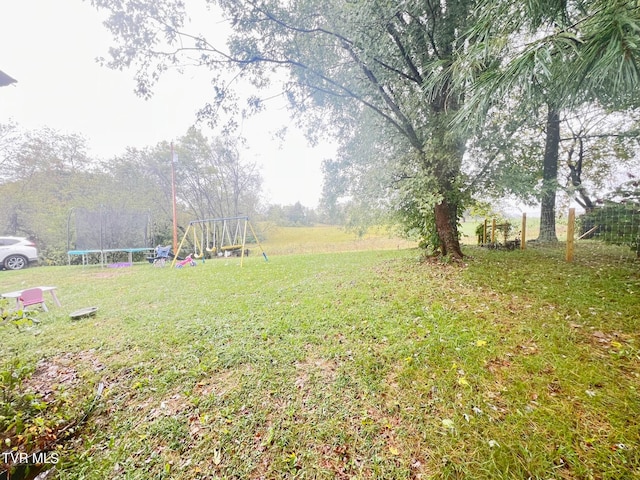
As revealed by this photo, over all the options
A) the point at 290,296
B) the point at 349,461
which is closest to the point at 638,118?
the point at 290,296

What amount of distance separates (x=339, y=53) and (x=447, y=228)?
4.42 m

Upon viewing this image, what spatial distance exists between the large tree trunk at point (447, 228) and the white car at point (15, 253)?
13397mm

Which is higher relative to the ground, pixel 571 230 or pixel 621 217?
pixel 621 217

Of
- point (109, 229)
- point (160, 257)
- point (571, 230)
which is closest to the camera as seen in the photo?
point (571, 230)

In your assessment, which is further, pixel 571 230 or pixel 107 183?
pixel 107 183

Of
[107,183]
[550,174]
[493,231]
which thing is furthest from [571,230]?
[107,183]

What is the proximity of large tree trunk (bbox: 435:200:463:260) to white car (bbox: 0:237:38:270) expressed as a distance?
13.4 metres

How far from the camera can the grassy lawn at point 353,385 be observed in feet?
4.59

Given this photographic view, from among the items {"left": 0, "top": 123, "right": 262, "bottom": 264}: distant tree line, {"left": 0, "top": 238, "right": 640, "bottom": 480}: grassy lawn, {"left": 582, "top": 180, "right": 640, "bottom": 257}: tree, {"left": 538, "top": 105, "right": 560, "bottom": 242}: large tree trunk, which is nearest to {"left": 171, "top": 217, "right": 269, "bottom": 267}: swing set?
{"left": 0, "top": 123, "right": 262, "bottom": 264}: distant tree line

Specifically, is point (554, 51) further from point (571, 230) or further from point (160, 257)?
point (160, 257)

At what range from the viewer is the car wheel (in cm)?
756

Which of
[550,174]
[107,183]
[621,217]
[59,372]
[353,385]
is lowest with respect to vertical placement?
[59,372]

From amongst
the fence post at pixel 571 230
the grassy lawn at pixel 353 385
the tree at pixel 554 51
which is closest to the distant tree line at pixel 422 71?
the tree at pixel 554 51

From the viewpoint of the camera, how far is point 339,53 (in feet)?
14.7
